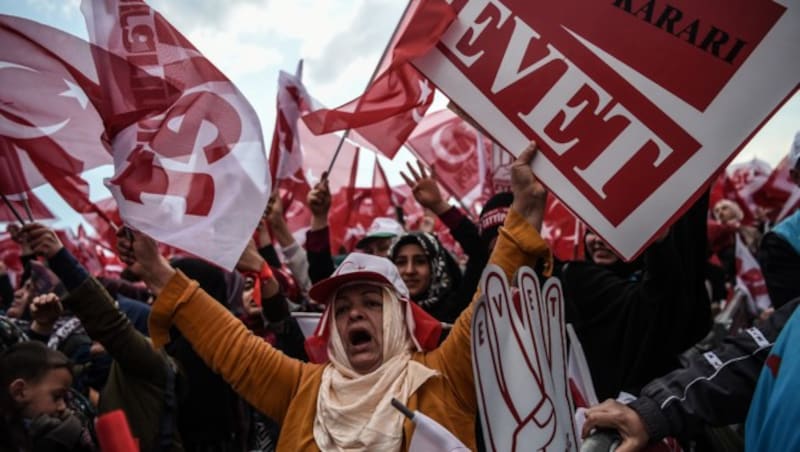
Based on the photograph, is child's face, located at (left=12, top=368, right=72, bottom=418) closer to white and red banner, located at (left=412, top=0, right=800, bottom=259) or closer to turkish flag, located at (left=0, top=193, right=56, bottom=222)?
white and red banner, located at (left=412, top=0, right=800, bottom=259)

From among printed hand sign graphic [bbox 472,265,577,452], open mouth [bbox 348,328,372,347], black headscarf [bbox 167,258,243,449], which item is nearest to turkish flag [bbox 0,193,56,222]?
black headscarf [bbox 167,258,243,449]

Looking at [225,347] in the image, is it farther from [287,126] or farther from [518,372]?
[287,126]

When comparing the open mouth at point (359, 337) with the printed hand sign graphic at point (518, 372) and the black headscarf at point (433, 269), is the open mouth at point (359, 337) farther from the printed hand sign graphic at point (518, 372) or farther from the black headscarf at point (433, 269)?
the black headscarf at point (433, 269)

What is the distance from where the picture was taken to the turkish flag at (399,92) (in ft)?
8.22

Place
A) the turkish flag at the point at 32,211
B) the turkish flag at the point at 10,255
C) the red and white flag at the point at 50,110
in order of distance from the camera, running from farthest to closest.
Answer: the turkish flag at the point at 10,255 < the turkish flag at the point at 32,211 < the red and white flag at the point at 50,110

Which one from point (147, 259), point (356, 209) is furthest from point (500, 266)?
point (356, 209)

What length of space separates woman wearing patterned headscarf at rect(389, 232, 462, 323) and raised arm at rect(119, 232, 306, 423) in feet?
3.93

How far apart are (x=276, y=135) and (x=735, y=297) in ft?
15.6

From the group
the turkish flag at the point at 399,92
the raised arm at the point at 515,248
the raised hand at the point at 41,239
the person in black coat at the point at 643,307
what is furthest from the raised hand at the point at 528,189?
the raised hand at the point at 41,239

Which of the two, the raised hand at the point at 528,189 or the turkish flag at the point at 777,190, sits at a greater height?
the turkish flag at the point at 777,190

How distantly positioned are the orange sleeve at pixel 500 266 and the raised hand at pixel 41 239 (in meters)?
1.47

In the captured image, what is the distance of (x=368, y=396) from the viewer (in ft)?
7.64

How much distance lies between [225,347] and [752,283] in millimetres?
5509

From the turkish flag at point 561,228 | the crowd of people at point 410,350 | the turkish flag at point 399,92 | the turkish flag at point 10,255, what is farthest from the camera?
the turkish flag at point 10,255
